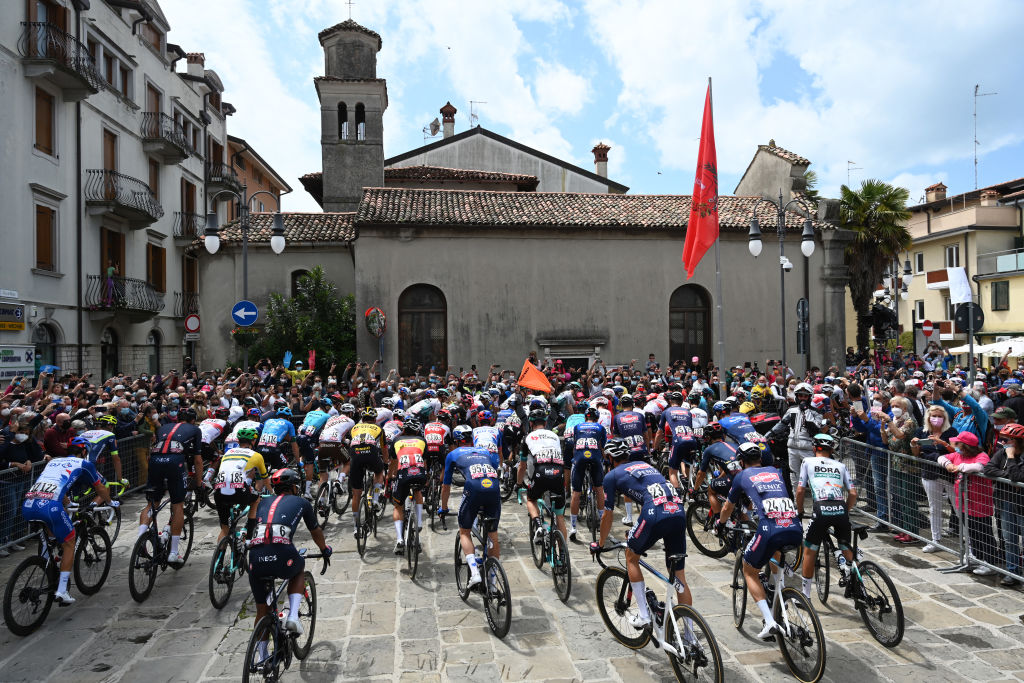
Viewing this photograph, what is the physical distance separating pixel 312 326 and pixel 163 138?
1090cm

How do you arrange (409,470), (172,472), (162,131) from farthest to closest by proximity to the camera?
1. (162,131)
2. (409,470)
3. (172,472)

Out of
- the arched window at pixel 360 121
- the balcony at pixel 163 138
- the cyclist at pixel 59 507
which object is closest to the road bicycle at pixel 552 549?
the cyclist at pixel 59 507

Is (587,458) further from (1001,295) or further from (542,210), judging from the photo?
(1001,295)

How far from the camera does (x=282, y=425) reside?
359 inches

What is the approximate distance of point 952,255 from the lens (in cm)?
3781

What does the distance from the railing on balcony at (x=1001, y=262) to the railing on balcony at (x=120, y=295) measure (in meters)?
39.7

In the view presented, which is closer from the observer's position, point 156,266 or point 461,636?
point 461,636

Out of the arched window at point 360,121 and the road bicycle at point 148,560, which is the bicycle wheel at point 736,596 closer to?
the road bicycle at point 148,560

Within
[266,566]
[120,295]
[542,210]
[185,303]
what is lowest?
[266,566]

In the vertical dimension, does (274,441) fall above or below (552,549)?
above

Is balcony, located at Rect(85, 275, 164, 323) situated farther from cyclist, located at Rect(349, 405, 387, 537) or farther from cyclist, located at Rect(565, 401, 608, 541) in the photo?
cyclist, located at Rect(565, 401, 608, 541)

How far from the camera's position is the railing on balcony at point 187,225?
2939cm

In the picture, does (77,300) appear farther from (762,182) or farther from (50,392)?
(762,182)

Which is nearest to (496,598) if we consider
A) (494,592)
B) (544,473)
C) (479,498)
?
(494,592)
